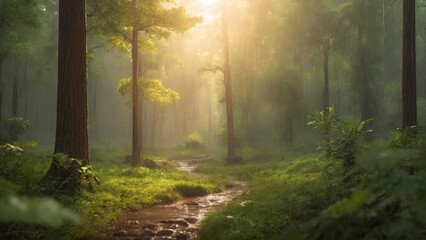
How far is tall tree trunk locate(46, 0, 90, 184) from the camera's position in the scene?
8.45 m

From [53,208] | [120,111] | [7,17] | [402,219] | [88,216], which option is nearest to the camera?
[53,208]

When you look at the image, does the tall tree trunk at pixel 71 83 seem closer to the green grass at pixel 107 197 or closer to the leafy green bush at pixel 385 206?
the green grass at pixel 107 197

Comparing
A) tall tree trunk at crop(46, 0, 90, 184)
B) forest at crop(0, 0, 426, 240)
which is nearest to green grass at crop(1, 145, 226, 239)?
forest at crop(0, 0, 426, 240)

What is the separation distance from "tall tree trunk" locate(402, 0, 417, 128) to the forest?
39mm

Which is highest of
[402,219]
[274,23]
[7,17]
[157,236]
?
[274,23]

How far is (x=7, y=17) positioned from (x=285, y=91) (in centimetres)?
1902

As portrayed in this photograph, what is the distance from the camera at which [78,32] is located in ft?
28.2

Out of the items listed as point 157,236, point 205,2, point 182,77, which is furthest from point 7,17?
point 182,77

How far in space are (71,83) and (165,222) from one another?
3.99 meters

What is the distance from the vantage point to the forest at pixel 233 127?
311 cm

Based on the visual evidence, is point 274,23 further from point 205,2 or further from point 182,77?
point 182,77

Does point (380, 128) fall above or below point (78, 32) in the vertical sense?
below

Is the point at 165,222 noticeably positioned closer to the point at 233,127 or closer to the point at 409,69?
the point at 409,69

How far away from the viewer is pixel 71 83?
27.8ft
